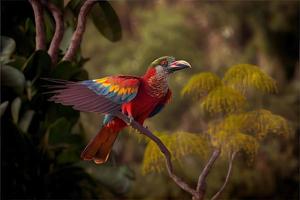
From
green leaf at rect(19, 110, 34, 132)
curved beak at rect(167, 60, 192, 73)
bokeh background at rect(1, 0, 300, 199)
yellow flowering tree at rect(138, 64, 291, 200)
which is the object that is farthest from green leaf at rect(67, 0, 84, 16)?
bokeh background at rect(1, 0, 300, 199)

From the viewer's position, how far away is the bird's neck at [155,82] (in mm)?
1362

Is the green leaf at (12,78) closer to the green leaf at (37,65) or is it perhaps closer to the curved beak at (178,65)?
the green leaf at (37,65)

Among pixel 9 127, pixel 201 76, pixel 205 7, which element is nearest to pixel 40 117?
pixel 9 127

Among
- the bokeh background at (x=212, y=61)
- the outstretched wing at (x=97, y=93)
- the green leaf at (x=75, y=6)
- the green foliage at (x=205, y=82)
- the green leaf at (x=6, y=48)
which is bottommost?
the bokeh background at (x=212, y=61)

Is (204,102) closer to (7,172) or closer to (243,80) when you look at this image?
(243,80)

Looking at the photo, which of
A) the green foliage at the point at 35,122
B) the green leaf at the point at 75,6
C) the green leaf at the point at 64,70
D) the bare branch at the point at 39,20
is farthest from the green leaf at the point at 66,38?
the bare branch at the point at 39,20

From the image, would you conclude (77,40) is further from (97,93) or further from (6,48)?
(97,93)

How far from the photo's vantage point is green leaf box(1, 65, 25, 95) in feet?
7.00

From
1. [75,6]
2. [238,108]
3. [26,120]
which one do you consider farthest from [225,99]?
[26,120]

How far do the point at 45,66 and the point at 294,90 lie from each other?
352 centimetres

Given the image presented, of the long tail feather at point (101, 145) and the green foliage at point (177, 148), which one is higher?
the long tail feather at point (101, 145)

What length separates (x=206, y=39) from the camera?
249 inches

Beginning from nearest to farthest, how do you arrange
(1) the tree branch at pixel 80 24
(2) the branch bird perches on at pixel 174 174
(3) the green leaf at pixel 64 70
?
(2) the branch bird perches on at pixel 174 174
(1) the tree branch at pixel 80 24
(3) the green leaf at pixel 64 70

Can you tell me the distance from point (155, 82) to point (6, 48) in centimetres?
106
